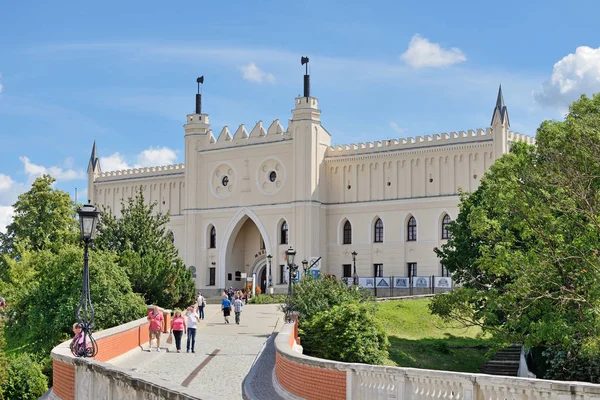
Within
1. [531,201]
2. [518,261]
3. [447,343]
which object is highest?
[531,201]

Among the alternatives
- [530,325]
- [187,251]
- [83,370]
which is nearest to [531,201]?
[530,325]

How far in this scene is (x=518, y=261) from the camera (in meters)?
26.3

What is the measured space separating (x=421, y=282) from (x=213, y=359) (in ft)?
95.9

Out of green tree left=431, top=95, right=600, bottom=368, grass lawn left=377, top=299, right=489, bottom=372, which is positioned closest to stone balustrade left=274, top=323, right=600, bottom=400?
green tree left=431, top=95, right=600, bottom=368

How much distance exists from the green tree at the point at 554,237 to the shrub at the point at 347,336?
3343 mm

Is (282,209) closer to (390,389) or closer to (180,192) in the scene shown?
(180,192)

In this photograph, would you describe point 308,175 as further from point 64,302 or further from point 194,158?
point 64,302

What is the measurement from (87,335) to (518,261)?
1210cm

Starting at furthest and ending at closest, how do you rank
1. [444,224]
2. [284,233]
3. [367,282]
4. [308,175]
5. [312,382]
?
[284,233]
[308,175]
[444,224]
[367,282]
[312,382]

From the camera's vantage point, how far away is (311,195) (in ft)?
197

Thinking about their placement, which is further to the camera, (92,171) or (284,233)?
(92,171)

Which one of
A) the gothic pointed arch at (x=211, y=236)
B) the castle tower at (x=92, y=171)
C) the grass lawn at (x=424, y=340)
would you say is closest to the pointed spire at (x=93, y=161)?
the castle tower at (x=92, y=171)

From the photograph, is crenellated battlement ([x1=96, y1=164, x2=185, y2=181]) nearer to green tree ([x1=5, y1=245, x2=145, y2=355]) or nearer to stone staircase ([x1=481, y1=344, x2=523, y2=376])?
stone staircase ([x1=481, y1=344, x2=523, y2=376])

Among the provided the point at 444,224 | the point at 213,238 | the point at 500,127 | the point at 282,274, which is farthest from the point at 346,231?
the point at 500,127
